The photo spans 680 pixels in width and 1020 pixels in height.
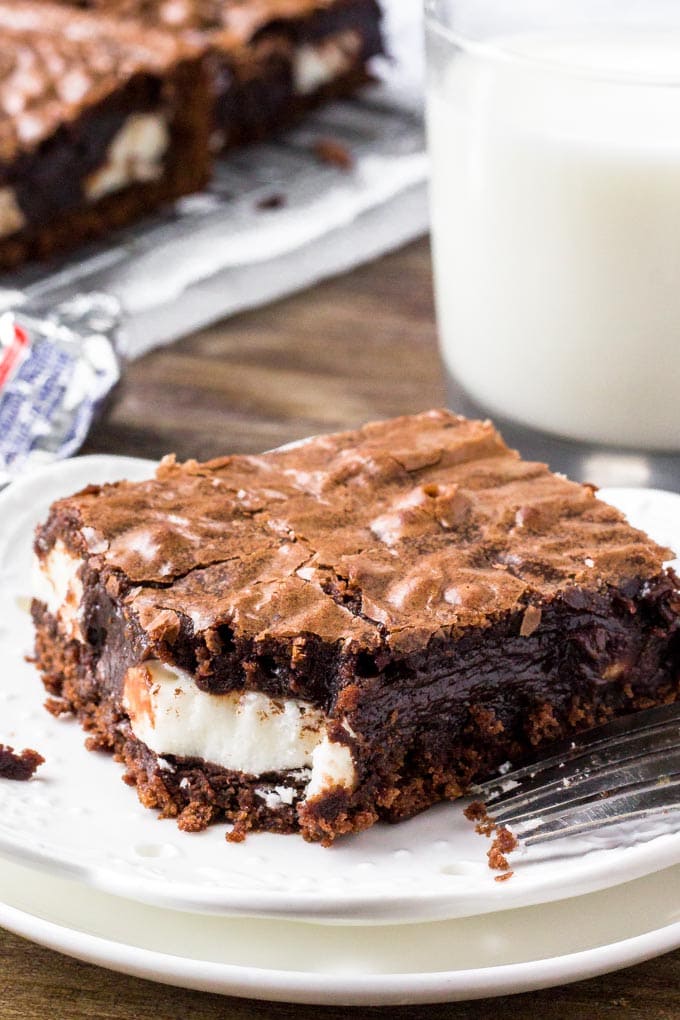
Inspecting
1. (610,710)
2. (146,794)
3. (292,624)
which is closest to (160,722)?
(146,794)

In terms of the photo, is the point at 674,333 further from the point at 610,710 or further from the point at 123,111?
the point at 123,111

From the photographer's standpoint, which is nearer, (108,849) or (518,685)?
(108,849)

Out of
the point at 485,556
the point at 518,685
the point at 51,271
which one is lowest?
the point at 51,271

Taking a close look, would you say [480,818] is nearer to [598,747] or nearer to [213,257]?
[598,747]

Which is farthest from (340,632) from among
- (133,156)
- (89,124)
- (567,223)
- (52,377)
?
(133,156)

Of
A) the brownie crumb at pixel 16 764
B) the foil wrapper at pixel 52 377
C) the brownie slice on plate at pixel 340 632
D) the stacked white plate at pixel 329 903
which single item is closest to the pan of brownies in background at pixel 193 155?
the foil wrapper at pixel 52 377

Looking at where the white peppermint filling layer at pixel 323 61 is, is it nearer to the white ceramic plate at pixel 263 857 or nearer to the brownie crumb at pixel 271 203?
the brownie crumb at pixel 271 203

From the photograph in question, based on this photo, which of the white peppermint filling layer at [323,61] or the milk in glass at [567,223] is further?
the white peppermint filling layer at [323,61]
